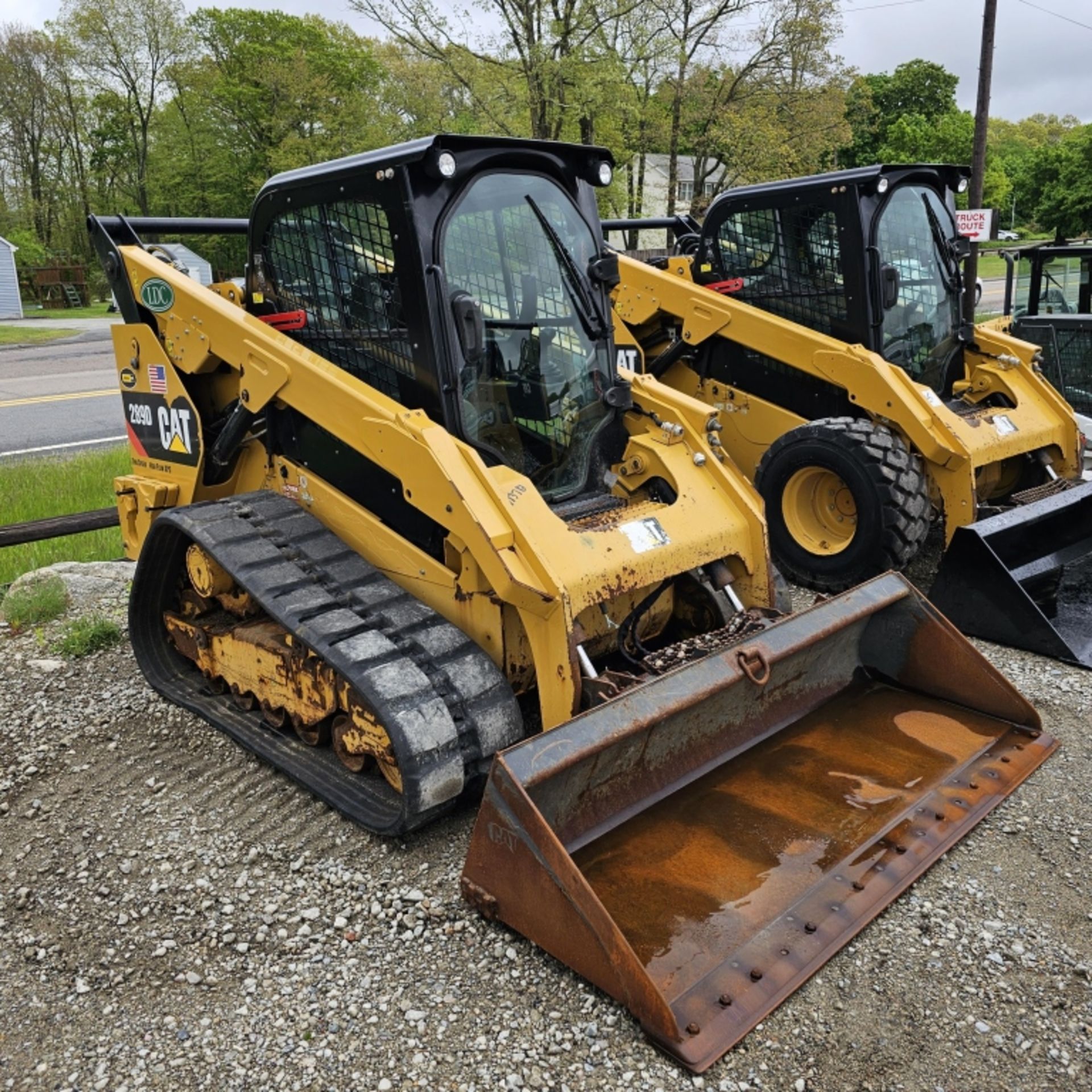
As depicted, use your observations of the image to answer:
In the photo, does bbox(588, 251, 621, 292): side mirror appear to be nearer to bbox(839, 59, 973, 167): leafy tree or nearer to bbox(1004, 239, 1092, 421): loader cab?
bbox(1004, 239, 1092, 421): loader cab

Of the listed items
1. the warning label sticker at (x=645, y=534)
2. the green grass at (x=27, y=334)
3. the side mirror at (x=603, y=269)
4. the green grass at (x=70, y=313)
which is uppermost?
the side mirror at (x=603, y=269)

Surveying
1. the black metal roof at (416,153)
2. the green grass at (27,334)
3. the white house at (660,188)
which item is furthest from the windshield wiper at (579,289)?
the green grass at (27,334)

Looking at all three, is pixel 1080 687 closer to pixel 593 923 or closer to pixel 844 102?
pixel 593 923

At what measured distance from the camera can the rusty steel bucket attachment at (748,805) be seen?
2797 mm

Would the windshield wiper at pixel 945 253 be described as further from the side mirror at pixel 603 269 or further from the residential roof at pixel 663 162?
the residential roof at pixel 663 162

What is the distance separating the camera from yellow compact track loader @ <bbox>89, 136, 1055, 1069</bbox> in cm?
308

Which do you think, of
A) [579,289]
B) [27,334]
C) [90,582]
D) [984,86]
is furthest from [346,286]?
[27,334]

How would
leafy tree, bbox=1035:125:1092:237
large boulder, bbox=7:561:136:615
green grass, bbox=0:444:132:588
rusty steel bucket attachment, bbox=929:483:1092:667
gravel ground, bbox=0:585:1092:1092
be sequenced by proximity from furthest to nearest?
leafy tree, bbox=1035:125:1092:237 < green grass, bbox=0:444:132:588 < large boulder, bbox=7:561:136:615 < rusty steel bucket attachment, bbox=929:483:1092:667 < gravel ground, bbox=0:585:1092:1092

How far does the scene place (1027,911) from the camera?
3160 millimetres

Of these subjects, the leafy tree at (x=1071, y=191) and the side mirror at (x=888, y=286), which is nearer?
the side mirror at (x=888, y=286)

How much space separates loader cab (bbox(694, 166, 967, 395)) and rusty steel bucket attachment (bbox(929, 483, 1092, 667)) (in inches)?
54.9

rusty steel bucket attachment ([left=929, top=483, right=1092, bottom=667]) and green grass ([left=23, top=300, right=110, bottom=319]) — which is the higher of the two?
green grass ([left=23, top=300, right=110, bottom=319])

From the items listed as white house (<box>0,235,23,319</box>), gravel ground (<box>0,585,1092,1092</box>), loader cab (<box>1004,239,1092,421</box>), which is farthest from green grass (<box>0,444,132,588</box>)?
white house (<box>0,235,23,319</box>)

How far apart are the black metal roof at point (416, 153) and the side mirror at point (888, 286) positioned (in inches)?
96.5
